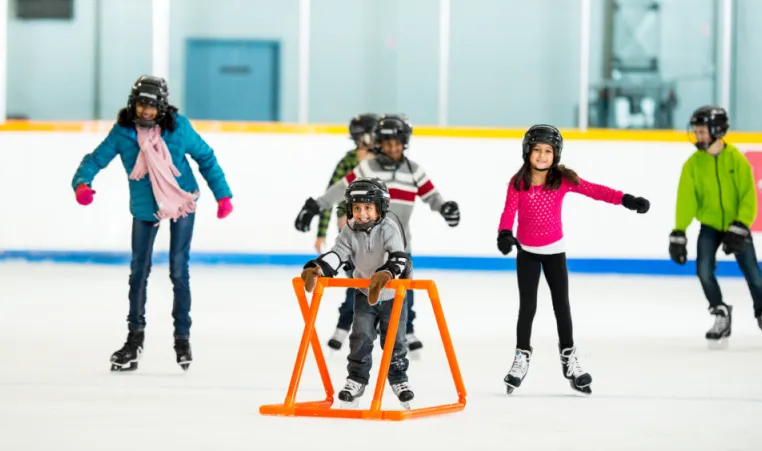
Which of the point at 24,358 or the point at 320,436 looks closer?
the point at 320,436

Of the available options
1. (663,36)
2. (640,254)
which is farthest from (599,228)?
(663,36)

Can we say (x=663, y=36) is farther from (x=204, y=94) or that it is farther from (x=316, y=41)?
(x=204, y=94)

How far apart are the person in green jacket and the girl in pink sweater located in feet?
5.45

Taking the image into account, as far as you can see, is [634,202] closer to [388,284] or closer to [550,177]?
[550,177]

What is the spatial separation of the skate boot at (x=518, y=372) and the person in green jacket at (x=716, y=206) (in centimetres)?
174

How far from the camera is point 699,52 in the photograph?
11.2 m

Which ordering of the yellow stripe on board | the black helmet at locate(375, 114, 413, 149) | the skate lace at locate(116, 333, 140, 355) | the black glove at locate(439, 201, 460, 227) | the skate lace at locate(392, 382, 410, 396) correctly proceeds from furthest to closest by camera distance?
the yellow stripe on board
the black helmet at locate(375, 114, 413, 149)
the black glove at locate(439, 201, 460, 227)
the skate lace at locate(116, 333, 140, 355)
the skate lace at locate(392, 382, 410, 396)

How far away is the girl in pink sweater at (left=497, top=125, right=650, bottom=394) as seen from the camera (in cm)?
459

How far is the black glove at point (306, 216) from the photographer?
5.03 metres

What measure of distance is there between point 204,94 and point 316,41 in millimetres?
1110

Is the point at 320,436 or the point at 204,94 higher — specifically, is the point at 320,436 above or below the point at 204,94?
below

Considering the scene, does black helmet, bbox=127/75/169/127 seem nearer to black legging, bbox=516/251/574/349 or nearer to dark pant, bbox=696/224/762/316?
black legging, bbox=516/251/574/349

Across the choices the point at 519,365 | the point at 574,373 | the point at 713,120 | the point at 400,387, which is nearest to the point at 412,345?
the point at 519,365

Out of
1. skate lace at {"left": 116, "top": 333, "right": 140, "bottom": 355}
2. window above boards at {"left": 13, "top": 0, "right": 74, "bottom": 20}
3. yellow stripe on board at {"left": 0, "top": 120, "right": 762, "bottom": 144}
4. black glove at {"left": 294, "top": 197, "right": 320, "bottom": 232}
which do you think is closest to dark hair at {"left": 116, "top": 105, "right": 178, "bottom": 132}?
black glove at {"left": 294, "top": 197, "right": 320, "bottom": 232}
